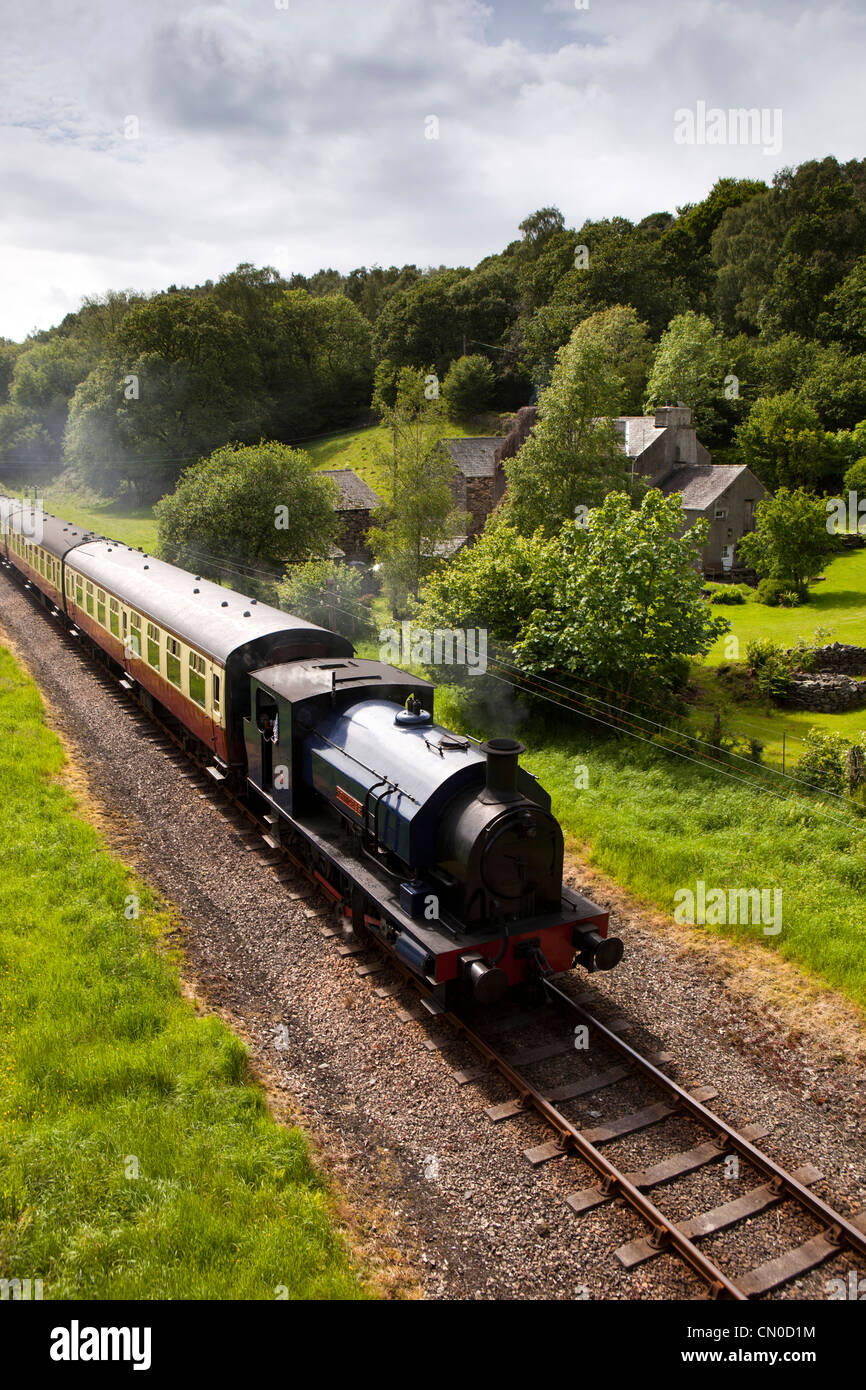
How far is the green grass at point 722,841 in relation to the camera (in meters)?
13.2

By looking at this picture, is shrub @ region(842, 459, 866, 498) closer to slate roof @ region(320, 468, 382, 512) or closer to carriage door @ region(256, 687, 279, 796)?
slate roof @ region(320, 468, 382, 512)

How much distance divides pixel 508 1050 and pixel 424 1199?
8.01ft

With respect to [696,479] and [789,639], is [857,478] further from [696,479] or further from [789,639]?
[789,639]

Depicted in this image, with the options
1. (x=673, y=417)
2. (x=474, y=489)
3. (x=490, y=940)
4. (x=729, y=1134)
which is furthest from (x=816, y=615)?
(x=729, y=1134)

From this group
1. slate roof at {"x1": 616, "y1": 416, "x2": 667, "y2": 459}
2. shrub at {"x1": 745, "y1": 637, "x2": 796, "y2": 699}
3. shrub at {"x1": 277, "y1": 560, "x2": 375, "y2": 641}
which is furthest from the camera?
slate roof at {"x1": 616, "y1": 416, "x2": 667, "y2": 459}

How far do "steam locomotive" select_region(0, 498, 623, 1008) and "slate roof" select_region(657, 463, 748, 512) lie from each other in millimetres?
32385

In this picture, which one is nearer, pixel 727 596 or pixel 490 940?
pixel 490 940

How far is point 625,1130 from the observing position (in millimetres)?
9344

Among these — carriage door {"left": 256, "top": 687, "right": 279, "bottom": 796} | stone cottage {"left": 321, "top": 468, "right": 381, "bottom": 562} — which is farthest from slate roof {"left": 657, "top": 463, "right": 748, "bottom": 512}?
carriage door {"left": 256, "top": 687, "right": 279, "bottom": 796}

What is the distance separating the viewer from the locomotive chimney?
10234mm

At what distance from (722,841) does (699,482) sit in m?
35.1

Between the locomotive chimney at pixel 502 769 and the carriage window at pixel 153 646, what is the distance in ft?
39.8

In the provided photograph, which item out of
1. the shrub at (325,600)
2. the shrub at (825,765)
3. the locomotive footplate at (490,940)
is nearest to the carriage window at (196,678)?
the locomotive footplate at (490,940)

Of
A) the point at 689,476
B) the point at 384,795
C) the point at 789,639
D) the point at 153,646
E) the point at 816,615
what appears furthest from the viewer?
the point at 689,476
